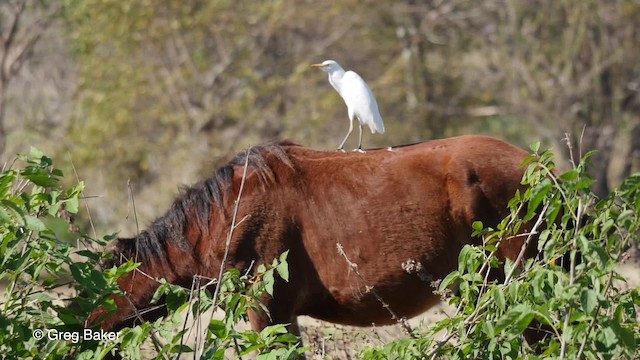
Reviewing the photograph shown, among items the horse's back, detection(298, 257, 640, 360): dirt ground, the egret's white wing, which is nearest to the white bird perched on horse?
the egret's white wing

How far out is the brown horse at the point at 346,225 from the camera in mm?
4766

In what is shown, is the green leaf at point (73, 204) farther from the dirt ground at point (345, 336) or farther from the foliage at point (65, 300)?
the dirt ground at point (345, 336)

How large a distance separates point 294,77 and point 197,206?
9.86 metres

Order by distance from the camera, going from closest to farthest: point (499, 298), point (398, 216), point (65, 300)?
point (499, 298) < point (65, 300) < point (398, 216)

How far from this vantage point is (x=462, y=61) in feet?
53.0

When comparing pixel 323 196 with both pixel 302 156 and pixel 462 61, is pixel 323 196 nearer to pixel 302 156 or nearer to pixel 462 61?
pixel 302 156

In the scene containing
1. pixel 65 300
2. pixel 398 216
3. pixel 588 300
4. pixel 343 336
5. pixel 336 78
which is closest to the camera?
pixel 588 300

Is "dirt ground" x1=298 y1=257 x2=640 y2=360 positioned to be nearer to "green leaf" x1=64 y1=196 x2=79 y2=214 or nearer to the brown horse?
the brown horse

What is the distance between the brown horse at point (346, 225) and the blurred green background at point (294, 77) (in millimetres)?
8076

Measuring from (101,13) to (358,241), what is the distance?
10.1m

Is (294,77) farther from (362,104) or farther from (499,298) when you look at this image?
(499,298)

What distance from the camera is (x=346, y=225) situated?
4.85m

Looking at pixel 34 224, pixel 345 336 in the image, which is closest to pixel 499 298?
pixel 34 224

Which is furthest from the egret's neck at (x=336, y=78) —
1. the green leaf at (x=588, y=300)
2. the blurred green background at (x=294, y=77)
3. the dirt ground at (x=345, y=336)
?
the blurred green background at (x=294, y=77)
